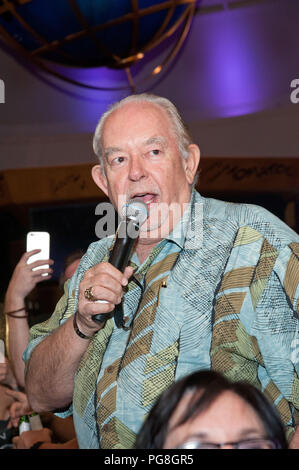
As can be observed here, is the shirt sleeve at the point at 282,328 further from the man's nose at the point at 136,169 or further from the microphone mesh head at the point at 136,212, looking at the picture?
the man's nose at the point at 136,169

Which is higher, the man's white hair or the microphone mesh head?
the man's white hair

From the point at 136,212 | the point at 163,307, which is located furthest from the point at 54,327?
the point at 136,212

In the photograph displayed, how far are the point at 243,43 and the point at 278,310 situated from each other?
4.47 metres

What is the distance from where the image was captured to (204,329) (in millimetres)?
1276

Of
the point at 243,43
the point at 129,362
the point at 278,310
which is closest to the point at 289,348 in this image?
the point at 278,310

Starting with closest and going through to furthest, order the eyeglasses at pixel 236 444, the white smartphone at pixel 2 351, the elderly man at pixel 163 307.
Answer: the eyeglasses at pixel 236 444
the elderly man at pixel 163 307
the white smartphone at pixel 2 351

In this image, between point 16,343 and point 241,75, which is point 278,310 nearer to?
point 16,343

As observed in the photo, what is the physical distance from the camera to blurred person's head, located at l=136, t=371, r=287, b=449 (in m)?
0.86

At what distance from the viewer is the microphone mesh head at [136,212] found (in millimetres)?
1223

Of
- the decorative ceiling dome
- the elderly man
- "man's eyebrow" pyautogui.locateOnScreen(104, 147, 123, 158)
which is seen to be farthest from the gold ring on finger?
the decorative ceiling dome

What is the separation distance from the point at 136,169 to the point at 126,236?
305 millimetres

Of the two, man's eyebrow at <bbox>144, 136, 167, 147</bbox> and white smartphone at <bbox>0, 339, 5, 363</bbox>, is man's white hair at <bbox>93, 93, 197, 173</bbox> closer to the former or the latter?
man's eyebrow at <bbox>144, 136, 167, 147</bbox>

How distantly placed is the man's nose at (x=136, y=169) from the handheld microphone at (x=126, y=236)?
188mm

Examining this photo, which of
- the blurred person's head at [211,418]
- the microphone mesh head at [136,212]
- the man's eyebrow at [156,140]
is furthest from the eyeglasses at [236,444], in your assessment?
the man's eyebrow at [156,140]
